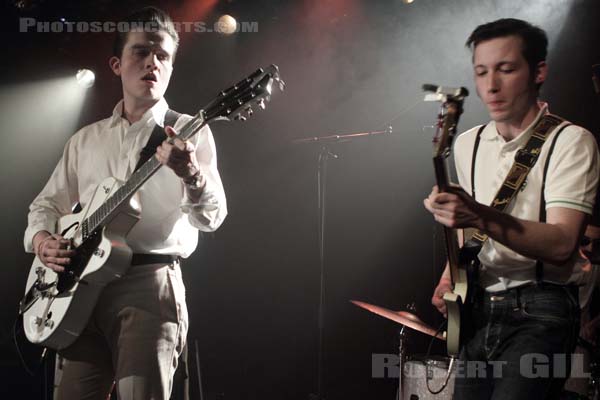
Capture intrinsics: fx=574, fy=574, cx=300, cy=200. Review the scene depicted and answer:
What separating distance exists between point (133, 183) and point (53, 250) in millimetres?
548

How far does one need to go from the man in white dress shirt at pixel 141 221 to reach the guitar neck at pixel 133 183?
3.0 inches

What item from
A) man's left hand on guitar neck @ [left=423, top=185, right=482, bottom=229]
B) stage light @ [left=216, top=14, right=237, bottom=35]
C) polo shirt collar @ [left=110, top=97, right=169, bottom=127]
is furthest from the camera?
stage light @ [left=216, top=14, right=237, bottom=35]

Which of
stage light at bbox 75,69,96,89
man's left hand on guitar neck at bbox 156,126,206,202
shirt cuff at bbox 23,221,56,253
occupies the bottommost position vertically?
shirt cuff at bbox 23,221,56,253

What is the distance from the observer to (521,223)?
192cm

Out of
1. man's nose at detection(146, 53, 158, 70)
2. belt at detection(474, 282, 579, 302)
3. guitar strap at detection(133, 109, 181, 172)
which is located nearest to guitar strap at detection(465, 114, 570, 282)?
belt at detection(474, 282, 579, 302)

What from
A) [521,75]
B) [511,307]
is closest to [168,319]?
[511,307]

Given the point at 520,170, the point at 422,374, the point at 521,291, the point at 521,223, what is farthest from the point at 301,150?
the point at 521,223

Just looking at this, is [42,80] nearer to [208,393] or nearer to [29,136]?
[29,136]

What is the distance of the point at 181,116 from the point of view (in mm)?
2891

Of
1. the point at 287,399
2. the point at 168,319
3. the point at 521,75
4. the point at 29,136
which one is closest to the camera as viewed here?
the point at 521,75

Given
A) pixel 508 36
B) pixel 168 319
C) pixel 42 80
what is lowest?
pixel 168 319

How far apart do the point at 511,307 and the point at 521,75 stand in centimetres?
90

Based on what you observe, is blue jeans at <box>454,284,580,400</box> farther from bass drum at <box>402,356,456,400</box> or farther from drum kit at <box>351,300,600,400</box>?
bass drum at <box>402,356,456,400</box>

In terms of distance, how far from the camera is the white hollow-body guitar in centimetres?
249
